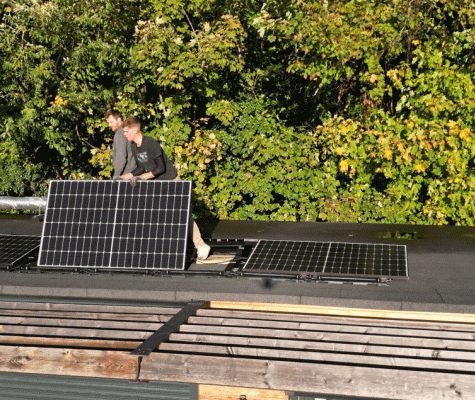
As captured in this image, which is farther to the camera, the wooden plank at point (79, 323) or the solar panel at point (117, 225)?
the solar panel at point (117, 225)

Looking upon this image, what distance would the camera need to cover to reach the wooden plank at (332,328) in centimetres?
512

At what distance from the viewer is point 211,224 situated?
1132 cm

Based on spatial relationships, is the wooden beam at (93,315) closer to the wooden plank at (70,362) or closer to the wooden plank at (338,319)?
the wooden plank at (338,319)

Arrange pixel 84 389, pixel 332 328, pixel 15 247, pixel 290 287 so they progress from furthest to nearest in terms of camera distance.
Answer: pixel 15 247, pixel 290 287, pixel 84 389, pixel 332 328

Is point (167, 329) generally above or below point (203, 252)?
above

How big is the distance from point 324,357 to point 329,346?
33 centimetres

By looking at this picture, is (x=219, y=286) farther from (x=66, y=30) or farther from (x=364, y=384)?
(x=66, y=30)

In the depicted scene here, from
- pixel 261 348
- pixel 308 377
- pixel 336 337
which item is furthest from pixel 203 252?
pixel 308 377

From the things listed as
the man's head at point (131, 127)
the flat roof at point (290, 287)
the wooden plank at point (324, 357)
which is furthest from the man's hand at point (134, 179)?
the wooden plank at point (324, 357)

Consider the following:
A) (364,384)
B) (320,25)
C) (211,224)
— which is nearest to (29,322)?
(364,384)

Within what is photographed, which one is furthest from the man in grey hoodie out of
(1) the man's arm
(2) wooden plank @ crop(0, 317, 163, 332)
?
(2) wooden plank @ crop(0, 317, 163, 332)

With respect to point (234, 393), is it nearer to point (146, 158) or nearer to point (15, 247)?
point (146, 158)

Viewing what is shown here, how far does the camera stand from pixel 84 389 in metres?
5.88

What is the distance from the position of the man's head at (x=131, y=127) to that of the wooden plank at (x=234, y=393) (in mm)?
3642
